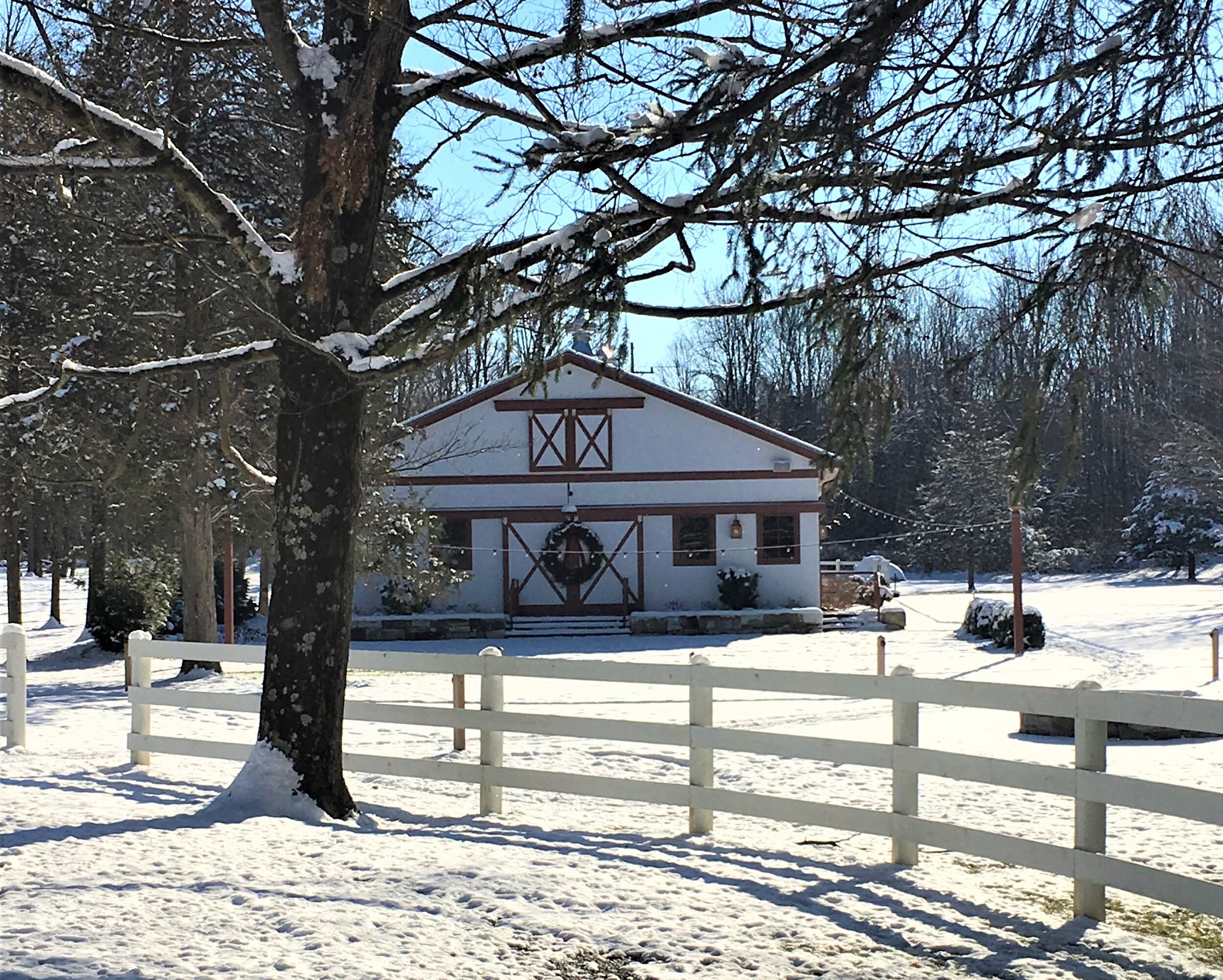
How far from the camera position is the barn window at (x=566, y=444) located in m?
29.8

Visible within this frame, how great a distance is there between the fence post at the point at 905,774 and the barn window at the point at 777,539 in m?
23.4

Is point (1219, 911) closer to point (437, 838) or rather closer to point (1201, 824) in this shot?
point (437, 838)

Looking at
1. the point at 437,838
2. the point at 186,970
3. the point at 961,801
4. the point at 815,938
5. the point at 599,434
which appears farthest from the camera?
the point at 599,434

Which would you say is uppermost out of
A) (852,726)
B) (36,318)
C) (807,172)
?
(36,318)

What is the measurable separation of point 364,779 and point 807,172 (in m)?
6.04

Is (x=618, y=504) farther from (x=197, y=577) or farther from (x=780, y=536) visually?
(x=197, y=577)

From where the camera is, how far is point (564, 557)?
2936 centimetres

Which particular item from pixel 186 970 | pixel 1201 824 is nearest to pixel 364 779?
pixel 186 970

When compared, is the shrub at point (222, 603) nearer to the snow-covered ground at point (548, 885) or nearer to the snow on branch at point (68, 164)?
the snow-covered ground at point (548, 885)

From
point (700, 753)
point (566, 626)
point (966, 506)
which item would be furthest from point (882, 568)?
point (700, 753)

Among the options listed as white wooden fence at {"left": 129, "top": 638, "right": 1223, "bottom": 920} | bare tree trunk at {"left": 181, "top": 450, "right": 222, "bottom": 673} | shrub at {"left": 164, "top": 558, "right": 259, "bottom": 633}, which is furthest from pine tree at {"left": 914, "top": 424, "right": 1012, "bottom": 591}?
white wooden fence at {"left": 129, "top": 638, "right": 1223, "bottom": 920}

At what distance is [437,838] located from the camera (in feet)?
21.4

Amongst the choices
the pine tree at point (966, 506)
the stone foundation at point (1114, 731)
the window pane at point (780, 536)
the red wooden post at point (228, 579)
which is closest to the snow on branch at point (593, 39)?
the stone foundation at point (1114, 731)

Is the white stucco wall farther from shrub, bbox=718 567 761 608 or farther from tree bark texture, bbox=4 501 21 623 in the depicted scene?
tree bark texture, bbox=4 501 21 623
